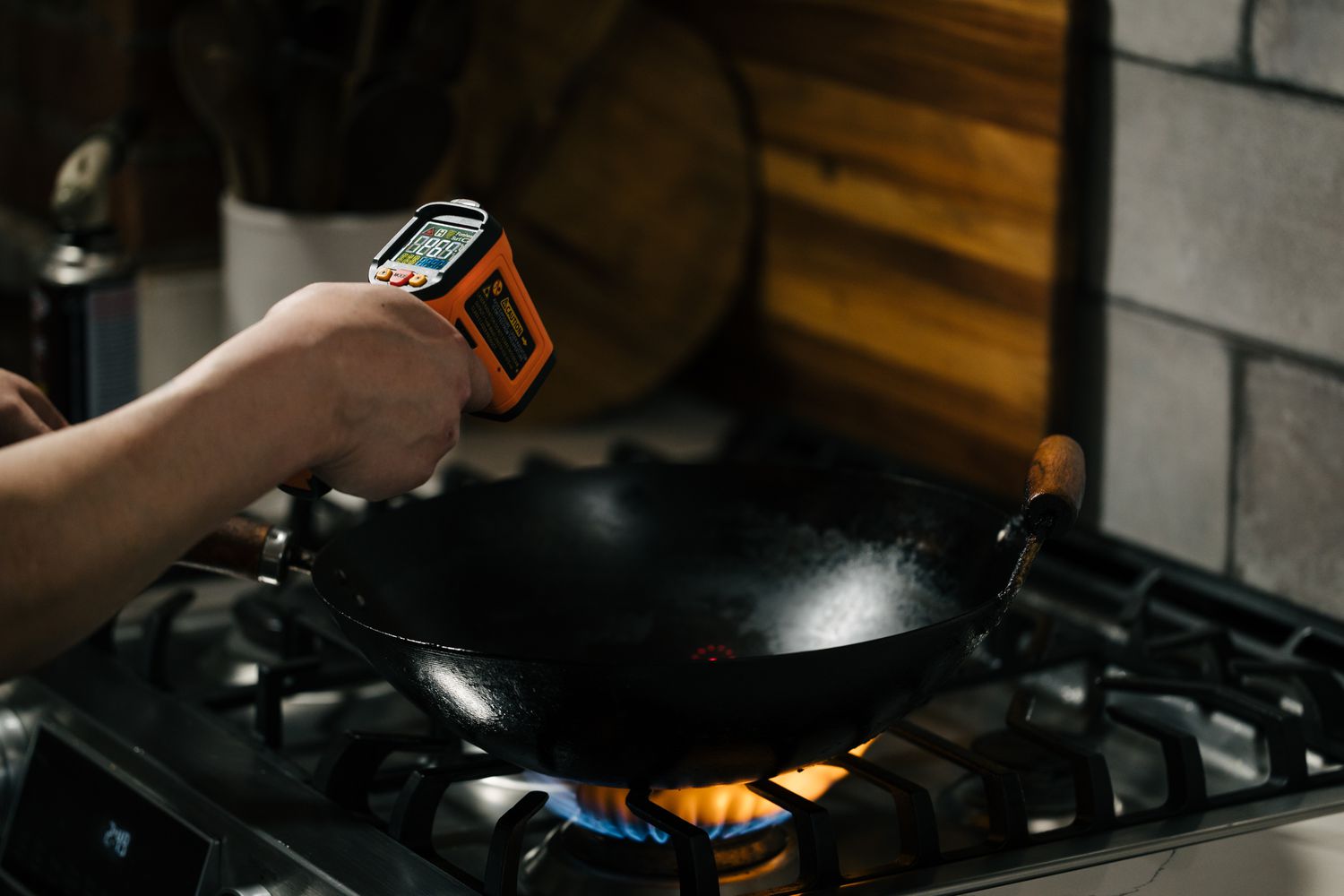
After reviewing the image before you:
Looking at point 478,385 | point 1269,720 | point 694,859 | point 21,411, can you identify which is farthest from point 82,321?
point 1269,720

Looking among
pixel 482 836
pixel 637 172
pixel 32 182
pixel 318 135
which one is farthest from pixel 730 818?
pixel 32 182

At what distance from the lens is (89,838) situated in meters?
0.78

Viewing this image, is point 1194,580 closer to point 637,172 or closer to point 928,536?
point 928,536

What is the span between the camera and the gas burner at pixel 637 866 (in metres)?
0.72

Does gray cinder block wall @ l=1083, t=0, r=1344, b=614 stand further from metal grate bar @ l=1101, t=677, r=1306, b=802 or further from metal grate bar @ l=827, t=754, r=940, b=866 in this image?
metal grate bar @ l=827, t=754, r=940, b=866

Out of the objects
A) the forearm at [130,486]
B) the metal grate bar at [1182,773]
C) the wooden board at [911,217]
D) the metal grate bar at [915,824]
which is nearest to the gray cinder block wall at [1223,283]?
the wooden board at [911,217]

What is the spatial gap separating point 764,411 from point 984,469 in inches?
9.5

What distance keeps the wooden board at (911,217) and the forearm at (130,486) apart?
25.4 inches

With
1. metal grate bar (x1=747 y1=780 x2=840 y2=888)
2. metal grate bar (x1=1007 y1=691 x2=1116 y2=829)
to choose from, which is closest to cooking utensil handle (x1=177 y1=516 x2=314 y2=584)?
metal grate bar (x1=747 y1=780 x2=840 y2=888)

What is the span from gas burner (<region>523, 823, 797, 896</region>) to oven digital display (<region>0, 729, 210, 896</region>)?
146mm

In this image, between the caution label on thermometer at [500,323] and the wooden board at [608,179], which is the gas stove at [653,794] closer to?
the caution label on thermometer at [500,323]

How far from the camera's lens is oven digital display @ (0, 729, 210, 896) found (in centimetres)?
74

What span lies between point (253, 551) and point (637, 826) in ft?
0.65

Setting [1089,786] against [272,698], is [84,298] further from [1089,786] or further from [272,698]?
[1089,786]
